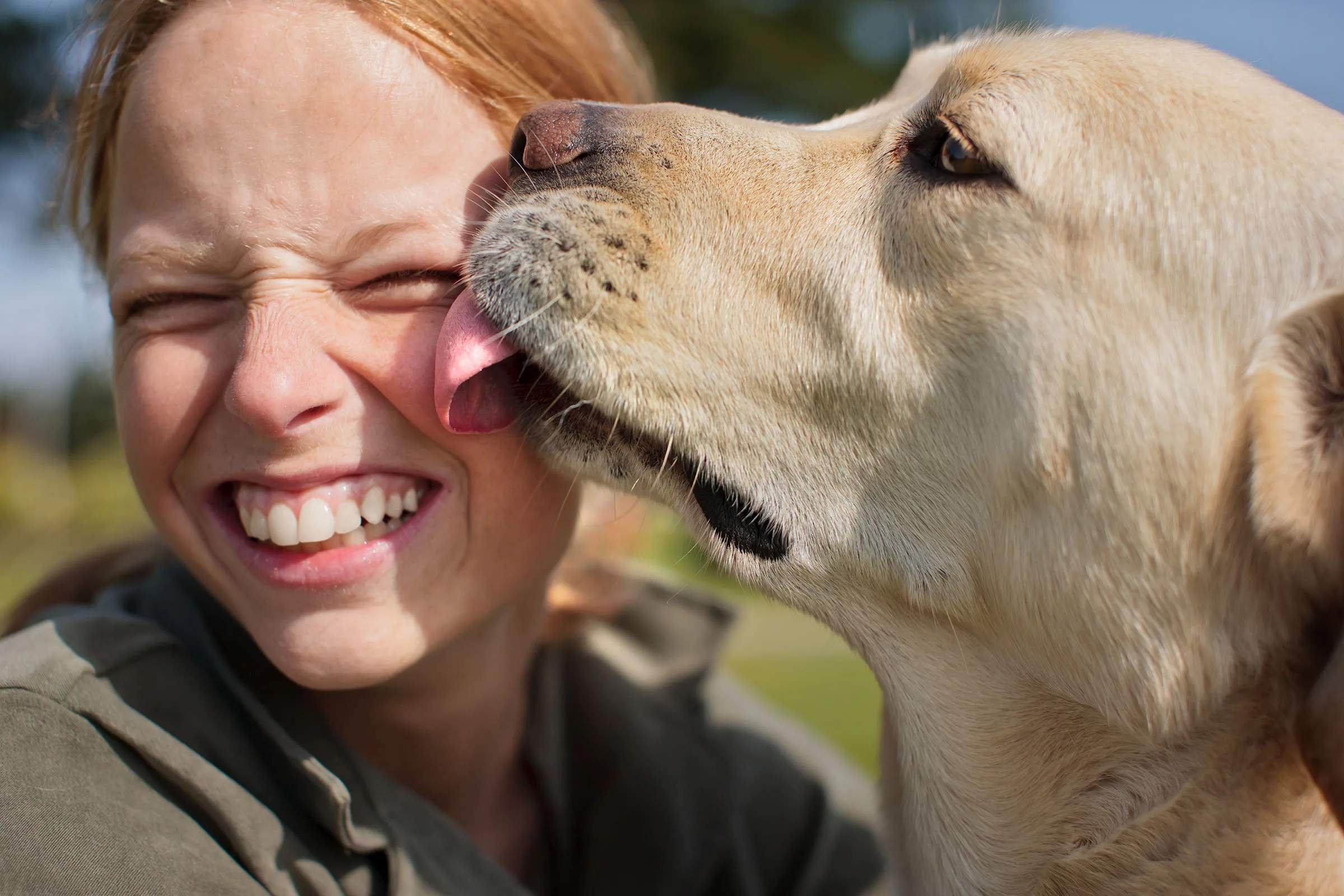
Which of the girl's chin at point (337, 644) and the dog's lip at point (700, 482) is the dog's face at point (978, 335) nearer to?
the dog's lip at point (700, 482)

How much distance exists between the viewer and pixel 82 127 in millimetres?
2531

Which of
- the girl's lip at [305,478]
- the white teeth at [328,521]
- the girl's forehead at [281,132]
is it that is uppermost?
the girl's forehead at [281,132]

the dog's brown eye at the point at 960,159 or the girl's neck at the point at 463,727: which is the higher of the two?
the dog's brown eye at the point at 960,159

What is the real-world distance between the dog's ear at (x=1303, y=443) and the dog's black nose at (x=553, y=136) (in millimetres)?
1263

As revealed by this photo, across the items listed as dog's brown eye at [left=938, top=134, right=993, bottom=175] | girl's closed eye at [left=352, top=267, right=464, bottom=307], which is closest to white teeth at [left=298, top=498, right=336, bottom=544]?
girl's closed eye at [left=352, top=267, right=464, bottom=307]

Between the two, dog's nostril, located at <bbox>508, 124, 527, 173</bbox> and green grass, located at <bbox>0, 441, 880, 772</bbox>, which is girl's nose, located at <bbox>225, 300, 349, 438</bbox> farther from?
green grass, located at <bbox>0, 441, 880, 772</bbox>

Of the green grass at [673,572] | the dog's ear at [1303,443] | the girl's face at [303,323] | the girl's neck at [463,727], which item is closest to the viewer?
the dog's ear at [1303,443]

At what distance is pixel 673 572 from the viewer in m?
8.05

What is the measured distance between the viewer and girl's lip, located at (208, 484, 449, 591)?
2.04 m

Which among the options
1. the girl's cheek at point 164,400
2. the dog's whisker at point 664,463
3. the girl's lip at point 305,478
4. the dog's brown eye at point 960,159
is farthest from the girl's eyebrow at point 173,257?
the dog's brown eye at point 960,159

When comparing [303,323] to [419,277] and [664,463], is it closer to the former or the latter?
[419,277]

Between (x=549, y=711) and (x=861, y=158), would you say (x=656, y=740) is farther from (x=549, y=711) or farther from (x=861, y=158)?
(x=861, y=158)

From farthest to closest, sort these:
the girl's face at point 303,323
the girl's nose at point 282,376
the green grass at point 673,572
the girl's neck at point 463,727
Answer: the green grass at point 673,572 < the girl's neck at point 463,727 < the girl's face at point 303,323 < the girl's nose at point 282,376

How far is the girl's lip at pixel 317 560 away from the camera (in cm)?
204
